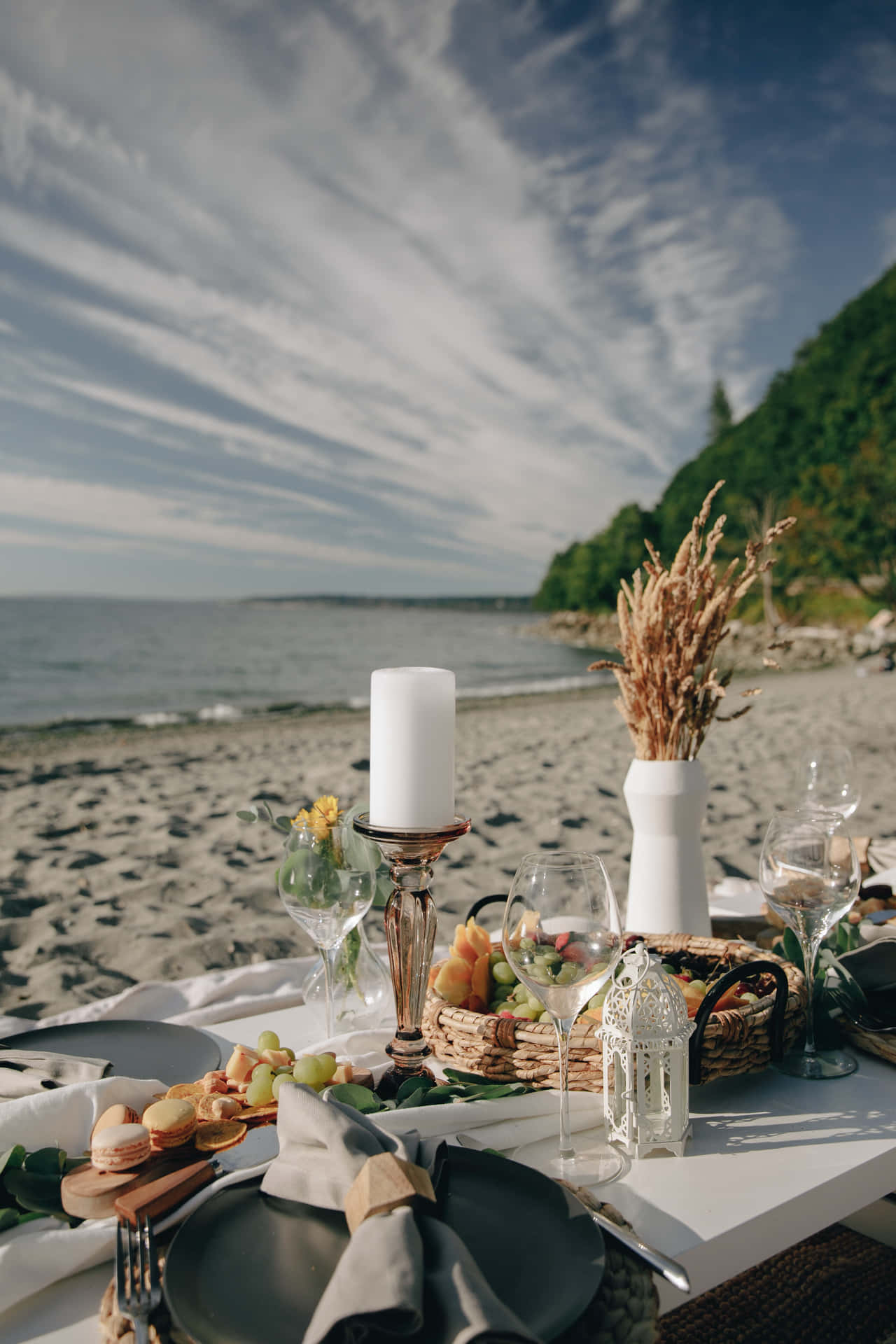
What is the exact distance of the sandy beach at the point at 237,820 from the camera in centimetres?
329

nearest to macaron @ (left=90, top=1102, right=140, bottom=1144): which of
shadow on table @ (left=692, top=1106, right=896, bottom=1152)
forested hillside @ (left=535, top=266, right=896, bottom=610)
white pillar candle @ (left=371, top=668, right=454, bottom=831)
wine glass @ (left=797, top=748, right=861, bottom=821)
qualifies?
white pillar candle @ (left=371, top=668, right=454, bottom=831)

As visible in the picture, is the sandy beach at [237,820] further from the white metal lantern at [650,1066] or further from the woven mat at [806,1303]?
the white metal lantern at [650,1066]

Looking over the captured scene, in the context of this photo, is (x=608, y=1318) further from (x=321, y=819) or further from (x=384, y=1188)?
(x=321, y=819)

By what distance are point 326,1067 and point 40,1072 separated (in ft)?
1.27

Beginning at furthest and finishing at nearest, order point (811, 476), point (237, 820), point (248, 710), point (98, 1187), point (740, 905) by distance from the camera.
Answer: point (811, 476) < point (248, 710) < point (237, 820) < point (740, 905) < point (98, 1187)

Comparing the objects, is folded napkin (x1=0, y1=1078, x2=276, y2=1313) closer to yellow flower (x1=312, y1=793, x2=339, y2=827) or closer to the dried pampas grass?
yellow flower (x1=312, y1=793, x2=339, y2=827)

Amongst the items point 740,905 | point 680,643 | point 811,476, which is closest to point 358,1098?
point 680,643

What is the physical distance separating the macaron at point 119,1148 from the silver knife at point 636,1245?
1.42 ft

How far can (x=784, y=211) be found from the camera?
41.2 meters

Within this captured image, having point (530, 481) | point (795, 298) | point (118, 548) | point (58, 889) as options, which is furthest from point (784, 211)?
point (58, 889)

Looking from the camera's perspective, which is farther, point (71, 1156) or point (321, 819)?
point (321, 819)

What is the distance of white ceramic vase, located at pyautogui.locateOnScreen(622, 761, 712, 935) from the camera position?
154 cm

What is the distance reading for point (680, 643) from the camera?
1562mm

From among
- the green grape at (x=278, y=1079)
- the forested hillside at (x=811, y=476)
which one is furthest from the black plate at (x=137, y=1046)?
the forested hillside at (x=811, y=476)
